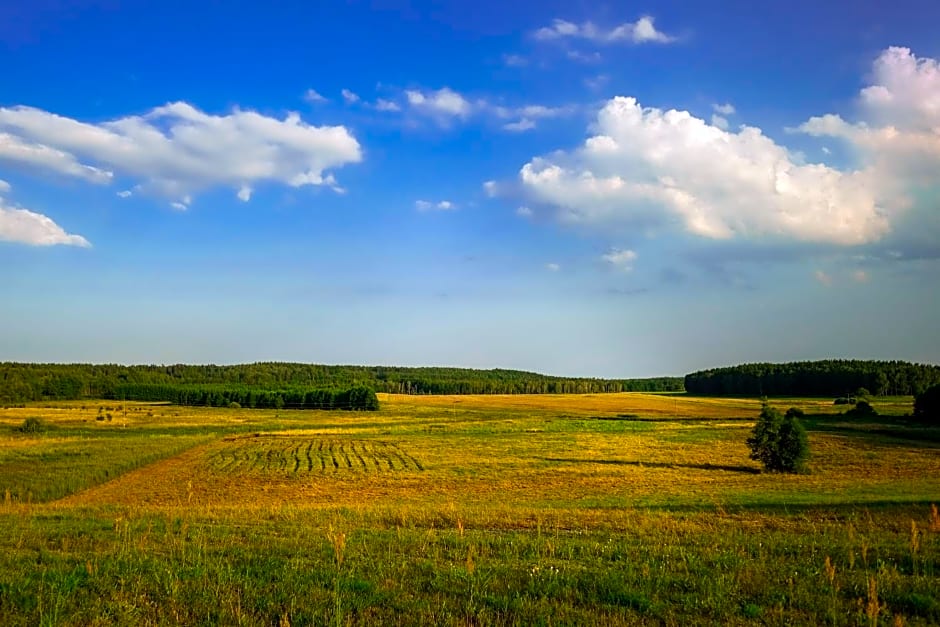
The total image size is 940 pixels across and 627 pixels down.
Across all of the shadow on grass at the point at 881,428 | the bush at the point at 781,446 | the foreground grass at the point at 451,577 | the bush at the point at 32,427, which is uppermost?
the foreground grass at the point at 451,577

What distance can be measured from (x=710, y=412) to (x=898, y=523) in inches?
4625

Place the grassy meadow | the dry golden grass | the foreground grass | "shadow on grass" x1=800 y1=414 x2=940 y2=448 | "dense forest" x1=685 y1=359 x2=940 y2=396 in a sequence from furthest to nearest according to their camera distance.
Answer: "dense forest" x1=685 y1=359 x2=940 y2=396
"shadow on grass" x1=800 y1=414 x2=940 y2=448
the dry golden grass
the grassy meadow
the foreground grass

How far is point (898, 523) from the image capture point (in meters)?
16.8

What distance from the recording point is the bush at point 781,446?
40.9 meters

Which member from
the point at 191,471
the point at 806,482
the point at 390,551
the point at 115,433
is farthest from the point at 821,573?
the point at 115,433

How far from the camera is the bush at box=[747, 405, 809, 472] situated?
40.9 metres

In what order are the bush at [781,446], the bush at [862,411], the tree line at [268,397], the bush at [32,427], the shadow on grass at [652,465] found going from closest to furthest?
1. the bush at [781,446]
2. the shadow on grass at [652,465]
3. the bush at [32,427]
4. the bush at [862,411]
5. the tree line at [268,397]

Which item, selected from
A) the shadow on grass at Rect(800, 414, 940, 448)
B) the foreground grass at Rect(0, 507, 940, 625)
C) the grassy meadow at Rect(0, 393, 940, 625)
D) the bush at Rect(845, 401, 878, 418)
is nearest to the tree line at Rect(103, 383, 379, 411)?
the shadow on grass at Rect(800, 414, 940, 448)

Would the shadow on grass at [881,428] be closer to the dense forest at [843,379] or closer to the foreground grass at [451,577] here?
the foreground grass at [451,577]

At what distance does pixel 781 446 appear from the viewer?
4125cm

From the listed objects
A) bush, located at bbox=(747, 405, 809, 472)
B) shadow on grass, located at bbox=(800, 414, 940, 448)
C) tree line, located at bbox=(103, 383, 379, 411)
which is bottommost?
tree line, located at bbox=(103, 383, 379, 411)

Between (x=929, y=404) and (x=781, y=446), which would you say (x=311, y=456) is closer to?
(x=781, y=446)

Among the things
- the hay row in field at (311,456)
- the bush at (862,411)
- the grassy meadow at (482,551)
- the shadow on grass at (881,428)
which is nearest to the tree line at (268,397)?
the hay row in field at (311,456)

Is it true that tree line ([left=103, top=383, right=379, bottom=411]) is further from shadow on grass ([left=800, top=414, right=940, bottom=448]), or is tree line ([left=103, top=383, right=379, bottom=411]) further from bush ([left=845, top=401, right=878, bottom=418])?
bush ([left=845, top=401, right=878, bottom=418])
